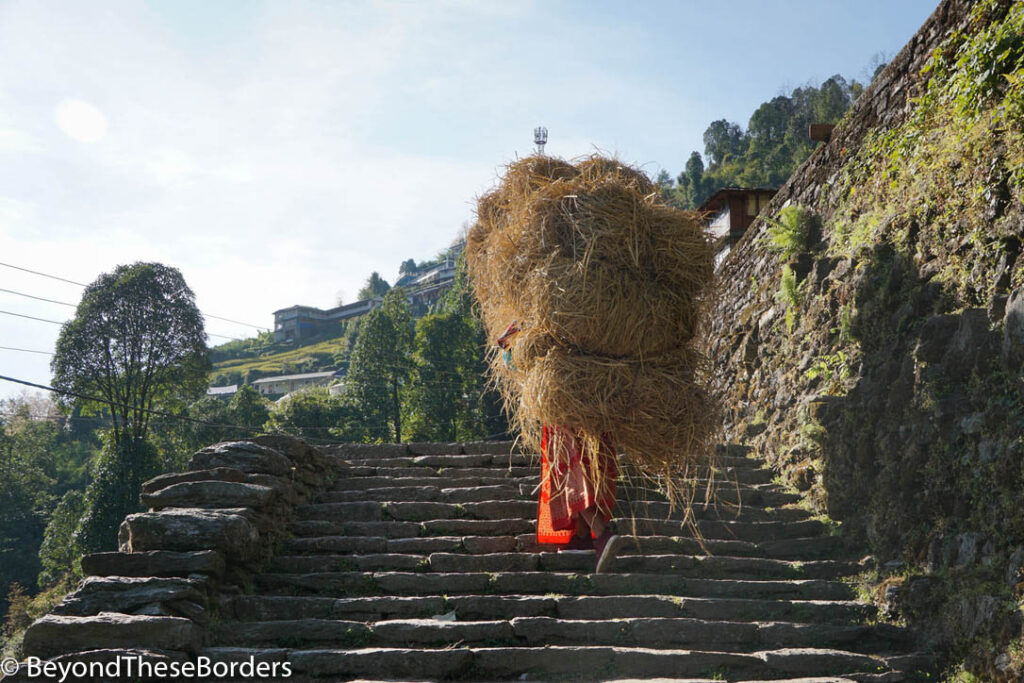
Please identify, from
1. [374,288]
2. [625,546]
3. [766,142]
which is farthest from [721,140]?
[625,546]

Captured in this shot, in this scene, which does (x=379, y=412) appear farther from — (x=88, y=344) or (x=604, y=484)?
(x=604, y=484)

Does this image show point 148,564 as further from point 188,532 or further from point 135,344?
point 135,344

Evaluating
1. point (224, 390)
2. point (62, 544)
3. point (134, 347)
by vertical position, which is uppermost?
point (224, 390)

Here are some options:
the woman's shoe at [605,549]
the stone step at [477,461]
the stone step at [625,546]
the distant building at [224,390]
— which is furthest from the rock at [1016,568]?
the distant building at [224,390]

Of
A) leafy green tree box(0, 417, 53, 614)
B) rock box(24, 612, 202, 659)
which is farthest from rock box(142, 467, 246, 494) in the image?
leafy green tree box(0, 417, 53, 614)

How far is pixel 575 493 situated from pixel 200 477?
2.69m

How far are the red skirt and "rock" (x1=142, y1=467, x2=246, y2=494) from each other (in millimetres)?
2224

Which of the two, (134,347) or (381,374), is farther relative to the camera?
(381,374)

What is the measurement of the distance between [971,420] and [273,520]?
4.53 meters

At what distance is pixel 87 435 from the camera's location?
130 ft

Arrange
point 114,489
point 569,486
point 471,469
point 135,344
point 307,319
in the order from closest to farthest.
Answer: point 569,486
point 471,469
point 114,489
point 135,344
point 307,319

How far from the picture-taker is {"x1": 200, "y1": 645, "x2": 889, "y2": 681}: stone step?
3.62 metres

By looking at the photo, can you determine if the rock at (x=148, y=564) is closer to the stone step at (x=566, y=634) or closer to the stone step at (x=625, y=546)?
the stone step at (x=566, y=634)

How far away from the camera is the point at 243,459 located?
5520mm
